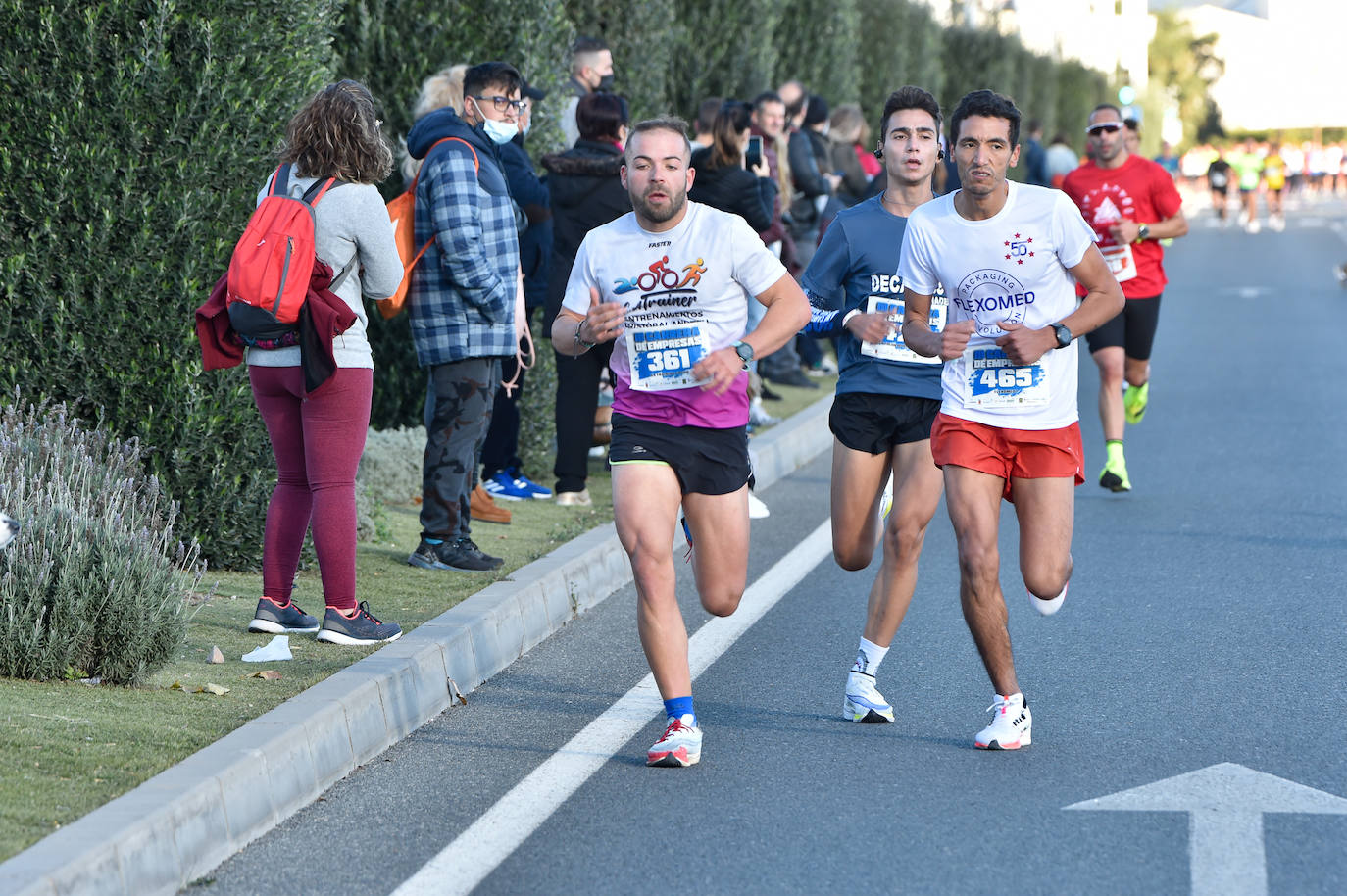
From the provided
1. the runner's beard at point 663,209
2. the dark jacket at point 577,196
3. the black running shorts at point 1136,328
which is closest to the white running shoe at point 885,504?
the runner's beard at point 663,209

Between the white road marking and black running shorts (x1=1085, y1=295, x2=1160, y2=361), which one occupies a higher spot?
black running shorts (x1=1085, y1=295, x2=1160, y2=361)

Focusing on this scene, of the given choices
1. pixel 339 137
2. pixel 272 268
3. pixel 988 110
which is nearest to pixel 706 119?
pixel 339 137

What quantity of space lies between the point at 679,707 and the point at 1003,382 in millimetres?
1379

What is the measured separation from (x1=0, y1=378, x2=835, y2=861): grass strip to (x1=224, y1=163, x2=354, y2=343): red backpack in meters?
0.96

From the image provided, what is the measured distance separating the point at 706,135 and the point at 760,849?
26.7 ft

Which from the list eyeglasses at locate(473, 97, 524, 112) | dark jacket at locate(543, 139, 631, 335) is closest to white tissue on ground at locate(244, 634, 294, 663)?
eyeglasses at locate(473, 97, 524, 112)

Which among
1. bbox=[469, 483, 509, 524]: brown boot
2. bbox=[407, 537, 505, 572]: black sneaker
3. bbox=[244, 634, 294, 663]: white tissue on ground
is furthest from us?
bbox=[469, 483, 509, 524]: brown boot

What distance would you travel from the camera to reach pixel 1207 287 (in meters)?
29.3

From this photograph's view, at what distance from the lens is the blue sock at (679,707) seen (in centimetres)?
570

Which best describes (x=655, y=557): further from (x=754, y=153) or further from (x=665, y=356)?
(x=754, y=153)

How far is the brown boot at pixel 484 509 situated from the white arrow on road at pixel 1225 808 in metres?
4.67

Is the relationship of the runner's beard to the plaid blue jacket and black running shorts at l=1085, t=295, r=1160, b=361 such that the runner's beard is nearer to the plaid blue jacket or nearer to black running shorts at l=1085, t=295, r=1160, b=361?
the plaid blue jacket

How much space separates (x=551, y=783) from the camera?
18.1 feet

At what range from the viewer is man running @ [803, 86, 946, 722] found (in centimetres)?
628
